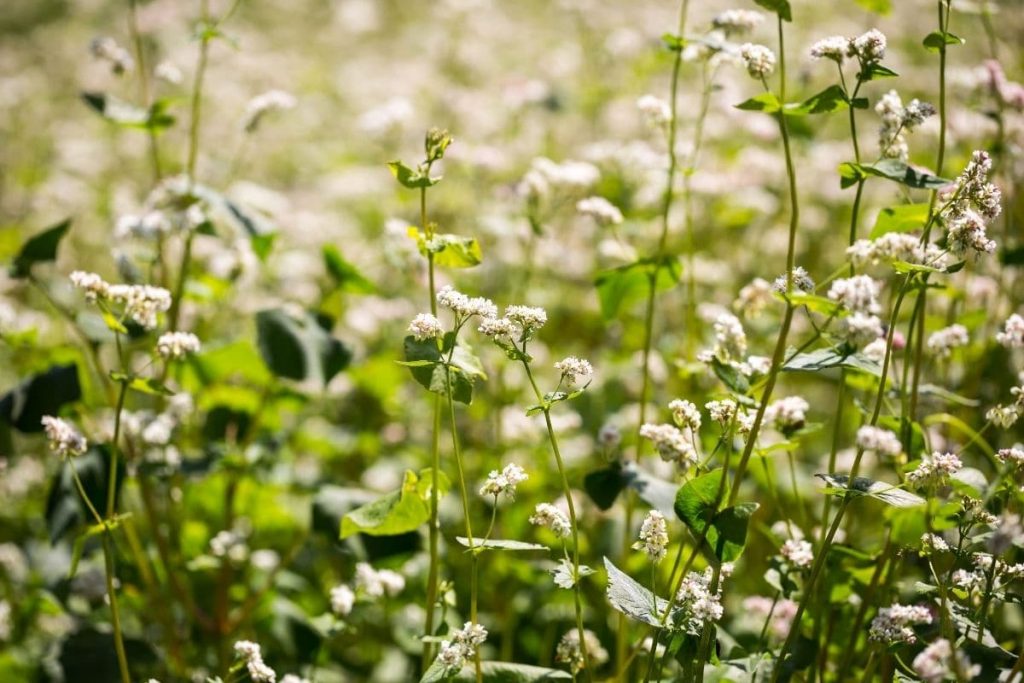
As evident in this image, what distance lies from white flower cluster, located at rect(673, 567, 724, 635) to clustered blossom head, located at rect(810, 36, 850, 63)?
1009mm

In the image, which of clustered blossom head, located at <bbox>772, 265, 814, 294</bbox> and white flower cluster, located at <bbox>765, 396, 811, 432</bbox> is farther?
white flower cluster, located at <bbox>765, 396, 811, 432</bbox>

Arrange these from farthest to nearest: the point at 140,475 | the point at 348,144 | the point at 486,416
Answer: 1. the point at 348,144
2. the point at 486,416
3. the point at 140,475

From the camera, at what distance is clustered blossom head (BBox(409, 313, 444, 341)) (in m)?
1.64

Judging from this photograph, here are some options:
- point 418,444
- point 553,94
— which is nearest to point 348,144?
point 553,94

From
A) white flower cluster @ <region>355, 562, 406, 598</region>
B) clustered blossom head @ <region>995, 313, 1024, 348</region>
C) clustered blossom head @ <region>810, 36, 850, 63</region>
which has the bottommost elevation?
white flower cluster @ <region>355, 562, 406, 598</region>

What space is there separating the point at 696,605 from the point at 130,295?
124cm

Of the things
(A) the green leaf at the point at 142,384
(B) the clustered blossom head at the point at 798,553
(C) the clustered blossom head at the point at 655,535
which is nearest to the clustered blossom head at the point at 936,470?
(B) the clustered blossom head at the point at 798,553

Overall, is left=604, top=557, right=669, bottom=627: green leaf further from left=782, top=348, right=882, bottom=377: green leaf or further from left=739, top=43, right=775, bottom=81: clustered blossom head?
left=739, top=43, right=775, bottom=81: clustered blossom head

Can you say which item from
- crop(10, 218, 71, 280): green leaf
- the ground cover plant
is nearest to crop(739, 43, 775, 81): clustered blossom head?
the ground cover plant

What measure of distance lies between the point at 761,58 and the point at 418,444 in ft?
7.81

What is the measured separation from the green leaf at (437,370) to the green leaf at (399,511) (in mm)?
254

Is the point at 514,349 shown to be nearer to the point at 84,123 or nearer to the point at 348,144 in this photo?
the point at 348,144

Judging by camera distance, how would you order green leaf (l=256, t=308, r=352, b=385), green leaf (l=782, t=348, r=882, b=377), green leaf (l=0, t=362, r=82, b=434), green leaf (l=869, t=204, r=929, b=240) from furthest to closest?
green leaf (l=256, t=308, r=352, b=385) < green leaf (l=0, t=362, r=82, b=434) < green leaf (l=869, t=204, r=929, b=240) < green leaf (l=782, t=348, r=882, b=377)

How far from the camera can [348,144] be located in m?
7.17
